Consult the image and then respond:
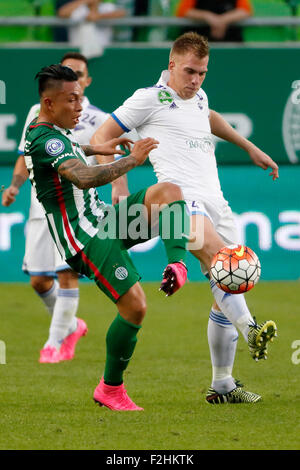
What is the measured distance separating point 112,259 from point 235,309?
0.82 metres

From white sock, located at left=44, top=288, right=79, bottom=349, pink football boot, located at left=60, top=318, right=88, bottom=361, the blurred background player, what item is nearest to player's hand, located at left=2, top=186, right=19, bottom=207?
white sock, located at left=44, top=288, right=79, bottom=349

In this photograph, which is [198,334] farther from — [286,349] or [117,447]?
[117,447]

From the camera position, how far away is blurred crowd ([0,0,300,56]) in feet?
40.4

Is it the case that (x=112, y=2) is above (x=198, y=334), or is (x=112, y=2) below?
above

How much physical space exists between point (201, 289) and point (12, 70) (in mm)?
3502

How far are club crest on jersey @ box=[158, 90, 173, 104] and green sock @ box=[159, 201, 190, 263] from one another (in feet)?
3.75

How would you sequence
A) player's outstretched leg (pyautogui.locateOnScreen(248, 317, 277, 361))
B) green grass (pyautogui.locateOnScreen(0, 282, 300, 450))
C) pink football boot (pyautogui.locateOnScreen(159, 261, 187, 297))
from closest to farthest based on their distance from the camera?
green grass (pyautogui.locateOnScreen(0, 282, 300, 450)), pink football boot (pyautogui.locateOnScreen(159, 261, 187, 297)), player's outstretched leg (pyautogui.locateOnScreen(248, 317, 277, 361))

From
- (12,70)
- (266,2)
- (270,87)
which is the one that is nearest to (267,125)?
(270,87)

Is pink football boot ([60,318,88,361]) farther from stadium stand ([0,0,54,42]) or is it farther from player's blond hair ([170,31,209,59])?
stadium stand ([0,0,54,42])

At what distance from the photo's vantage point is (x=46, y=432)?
5.43 metres

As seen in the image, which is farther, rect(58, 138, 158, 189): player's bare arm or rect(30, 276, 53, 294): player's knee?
rect(30, 276, 53, 294): player's knee

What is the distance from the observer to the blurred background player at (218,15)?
1237cm

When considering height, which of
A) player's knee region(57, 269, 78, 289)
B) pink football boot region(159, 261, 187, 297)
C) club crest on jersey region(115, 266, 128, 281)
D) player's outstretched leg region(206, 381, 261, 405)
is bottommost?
player's knee region(57, 269, 78, 289)

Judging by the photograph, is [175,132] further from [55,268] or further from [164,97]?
[55,268]
